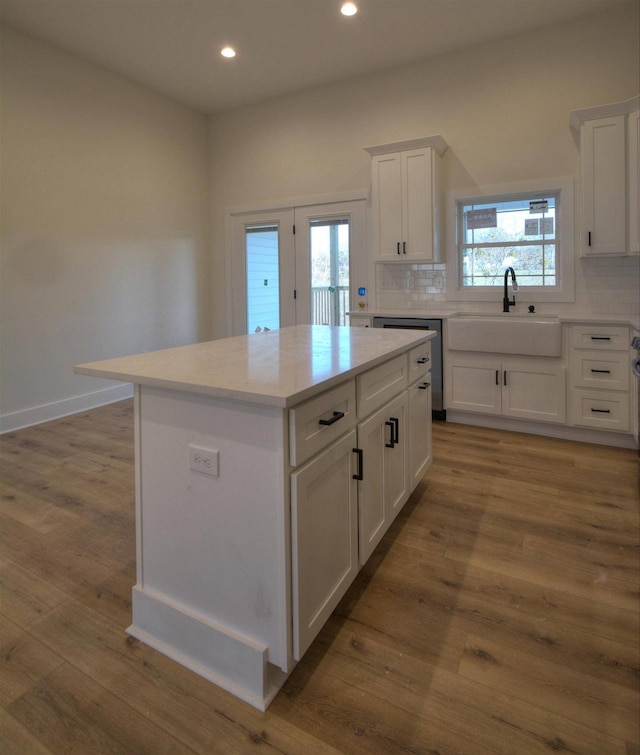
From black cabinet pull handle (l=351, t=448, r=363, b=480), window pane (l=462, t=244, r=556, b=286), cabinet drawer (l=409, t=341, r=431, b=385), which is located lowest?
black cabinet pull handle (l=351, t=448, r=363, b=480)

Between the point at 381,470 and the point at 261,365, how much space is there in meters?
0.71

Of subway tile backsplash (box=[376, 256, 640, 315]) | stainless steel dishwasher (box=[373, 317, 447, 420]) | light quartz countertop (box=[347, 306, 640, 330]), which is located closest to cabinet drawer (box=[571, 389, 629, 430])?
light quartz countertop (box=[347, 306, 640, 330])

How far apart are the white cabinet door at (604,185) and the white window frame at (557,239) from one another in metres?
0.37

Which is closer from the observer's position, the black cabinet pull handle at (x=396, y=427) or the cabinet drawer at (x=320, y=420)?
the cabinet drawer at (x=320, y=420)

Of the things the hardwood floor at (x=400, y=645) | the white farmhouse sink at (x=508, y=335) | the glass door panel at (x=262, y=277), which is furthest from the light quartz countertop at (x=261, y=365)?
the glass door panel at (x=262, y=277)

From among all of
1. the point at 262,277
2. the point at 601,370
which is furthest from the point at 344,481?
the point at 262,277

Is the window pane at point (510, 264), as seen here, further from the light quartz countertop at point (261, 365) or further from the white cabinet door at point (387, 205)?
the light quartz countertop at point (261, 365)

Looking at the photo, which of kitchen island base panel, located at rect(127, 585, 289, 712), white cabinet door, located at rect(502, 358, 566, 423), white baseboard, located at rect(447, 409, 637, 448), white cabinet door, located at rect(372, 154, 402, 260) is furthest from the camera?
white cabinet door, located at rect(372, 154, 402, 260)

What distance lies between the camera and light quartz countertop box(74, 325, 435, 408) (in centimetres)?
133

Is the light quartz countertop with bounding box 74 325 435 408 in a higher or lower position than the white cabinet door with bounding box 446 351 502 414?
higher

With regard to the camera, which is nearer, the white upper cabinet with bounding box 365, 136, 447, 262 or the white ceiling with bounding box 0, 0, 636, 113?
the white ceiling with bounding box 0, 0, 636, 113

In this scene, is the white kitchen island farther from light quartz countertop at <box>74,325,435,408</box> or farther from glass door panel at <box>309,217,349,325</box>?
glass door panel at <box>309,217,349,325</box>

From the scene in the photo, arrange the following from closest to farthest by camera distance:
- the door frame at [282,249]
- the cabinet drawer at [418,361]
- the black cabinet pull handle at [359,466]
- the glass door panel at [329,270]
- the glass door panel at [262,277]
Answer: the black cabinet pull handle at [359,466], the cabinet drawer at [418,361], the door frame at [282,249], the glass door panel at [329,270], the glass door panel at [262,277]

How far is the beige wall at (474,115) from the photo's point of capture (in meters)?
3.76
